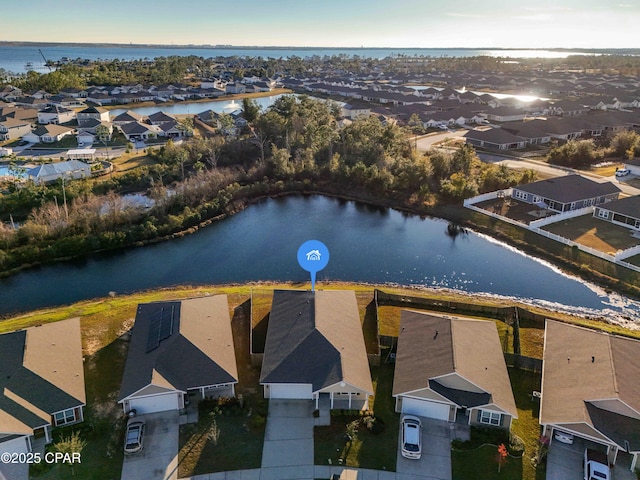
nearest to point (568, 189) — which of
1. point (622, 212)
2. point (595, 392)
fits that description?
point (622, 212)

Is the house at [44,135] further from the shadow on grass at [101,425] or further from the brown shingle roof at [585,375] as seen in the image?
the brown shingle roof at [585,375]

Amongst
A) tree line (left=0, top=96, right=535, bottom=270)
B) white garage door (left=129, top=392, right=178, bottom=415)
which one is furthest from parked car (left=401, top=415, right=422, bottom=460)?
tree line (left=0, top=96, right=535, bottom=270)

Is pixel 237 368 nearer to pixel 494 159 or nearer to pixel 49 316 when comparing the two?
pixel 49 316

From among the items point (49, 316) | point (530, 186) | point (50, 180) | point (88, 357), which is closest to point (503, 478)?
point (88, 357)

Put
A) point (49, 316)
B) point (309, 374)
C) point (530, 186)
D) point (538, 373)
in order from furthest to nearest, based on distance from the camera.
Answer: point (530, 186)
point (49, 316)
point (538, 373)
point (309, 374)

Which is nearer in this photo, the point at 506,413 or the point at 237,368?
the point at 506,413
